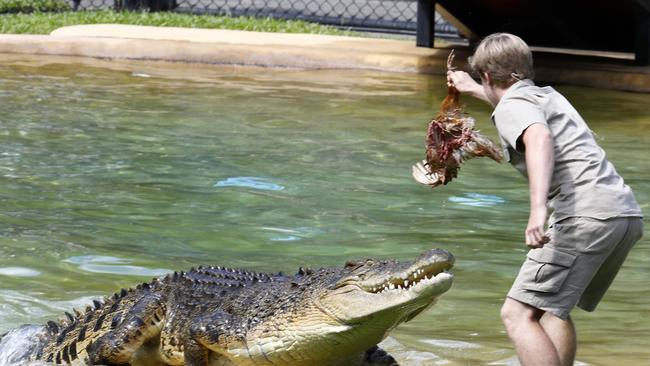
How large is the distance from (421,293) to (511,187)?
4911 millimetres

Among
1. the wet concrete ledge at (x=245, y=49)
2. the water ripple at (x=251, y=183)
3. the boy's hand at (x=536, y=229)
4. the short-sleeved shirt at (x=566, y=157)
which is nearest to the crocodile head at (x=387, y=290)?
the boy's hand at (x=536, y=229)

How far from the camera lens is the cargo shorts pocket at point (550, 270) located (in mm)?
4305

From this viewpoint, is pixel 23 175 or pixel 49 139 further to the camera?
pixel 49 139

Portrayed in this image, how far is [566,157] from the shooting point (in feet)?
14.4

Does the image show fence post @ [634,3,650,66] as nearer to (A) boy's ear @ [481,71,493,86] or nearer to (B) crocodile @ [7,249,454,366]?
(A) boy's ear @ [481,71,493,86]

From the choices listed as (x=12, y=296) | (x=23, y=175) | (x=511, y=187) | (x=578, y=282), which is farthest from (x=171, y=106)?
(x=578, y=282)

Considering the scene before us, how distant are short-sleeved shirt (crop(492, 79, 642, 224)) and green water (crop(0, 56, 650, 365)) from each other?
839 mm

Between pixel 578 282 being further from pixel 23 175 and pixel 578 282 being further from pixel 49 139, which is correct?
pixel 49 139

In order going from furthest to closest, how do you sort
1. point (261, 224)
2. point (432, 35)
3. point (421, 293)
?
1. point (432, 35)
2. point (261, 224)
3. point (421, 293)

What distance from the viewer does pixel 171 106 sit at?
37.8ft

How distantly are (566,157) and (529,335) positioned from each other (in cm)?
63

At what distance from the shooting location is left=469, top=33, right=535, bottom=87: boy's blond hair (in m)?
4.46

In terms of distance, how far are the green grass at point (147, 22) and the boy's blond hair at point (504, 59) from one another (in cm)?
1143

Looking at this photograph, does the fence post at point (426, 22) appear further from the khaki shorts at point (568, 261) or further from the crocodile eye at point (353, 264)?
the crocodile eye at point (353, 264)
